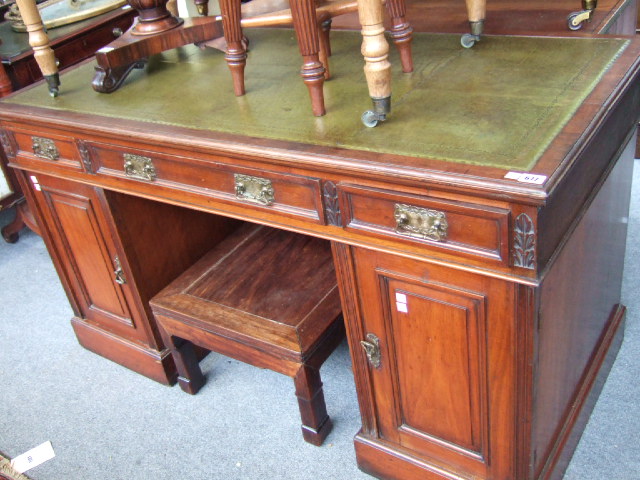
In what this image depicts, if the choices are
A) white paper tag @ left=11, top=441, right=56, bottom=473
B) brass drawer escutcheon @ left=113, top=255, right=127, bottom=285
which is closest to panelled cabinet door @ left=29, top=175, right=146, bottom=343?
brass drawer escutcheon @ left=113, top=255, right=127, bottom=285

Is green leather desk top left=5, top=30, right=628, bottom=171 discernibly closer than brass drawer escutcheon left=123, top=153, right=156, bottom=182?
Yes

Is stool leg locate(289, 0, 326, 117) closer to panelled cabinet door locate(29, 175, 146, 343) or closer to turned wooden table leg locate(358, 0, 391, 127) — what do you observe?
turned wooden table leg locate(358, 0, 391, 127)

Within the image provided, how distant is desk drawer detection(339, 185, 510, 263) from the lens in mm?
1071

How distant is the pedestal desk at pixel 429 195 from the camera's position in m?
1.12

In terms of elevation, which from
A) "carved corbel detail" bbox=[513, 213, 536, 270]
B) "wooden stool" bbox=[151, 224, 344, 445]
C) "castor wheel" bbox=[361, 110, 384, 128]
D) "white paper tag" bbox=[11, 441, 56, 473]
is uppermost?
"castor wheel" bbox=[361, 110, 384, 128]

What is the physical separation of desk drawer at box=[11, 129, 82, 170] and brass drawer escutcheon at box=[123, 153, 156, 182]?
0.18 meters

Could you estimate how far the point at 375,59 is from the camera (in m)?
1.19

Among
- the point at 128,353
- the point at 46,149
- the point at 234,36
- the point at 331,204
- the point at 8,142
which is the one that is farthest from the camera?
the point at 128,353

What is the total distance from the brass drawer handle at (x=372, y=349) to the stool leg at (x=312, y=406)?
21 cm

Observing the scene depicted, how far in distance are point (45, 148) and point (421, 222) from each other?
1.03 m

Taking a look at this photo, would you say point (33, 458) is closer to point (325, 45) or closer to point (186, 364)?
point (186, 364)

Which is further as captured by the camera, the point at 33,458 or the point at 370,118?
the point at 33,458

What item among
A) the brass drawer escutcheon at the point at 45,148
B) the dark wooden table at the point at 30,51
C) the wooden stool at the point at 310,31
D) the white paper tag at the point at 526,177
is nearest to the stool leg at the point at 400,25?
the wooden stool at the point at 310,31

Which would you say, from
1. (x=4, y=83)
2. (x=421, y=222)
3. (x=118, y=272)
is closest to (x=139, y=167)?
(x=118, y=272)
